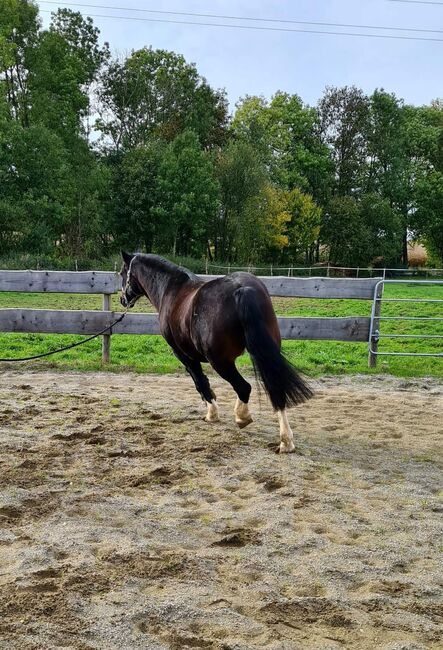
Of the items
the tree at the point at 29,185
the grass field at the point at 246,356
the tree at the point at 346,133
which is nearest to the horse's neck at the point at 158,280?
the grass field at the point at 246,356

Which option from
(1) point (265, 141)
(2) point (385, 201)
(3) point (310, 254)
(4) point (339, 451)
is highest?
(1) point (265, 141)

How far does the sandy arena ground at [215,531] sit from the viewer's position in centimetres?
222

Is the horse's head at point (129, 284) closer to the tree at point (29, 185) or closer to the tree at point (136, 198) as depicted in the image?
the tree at point (29, 185)

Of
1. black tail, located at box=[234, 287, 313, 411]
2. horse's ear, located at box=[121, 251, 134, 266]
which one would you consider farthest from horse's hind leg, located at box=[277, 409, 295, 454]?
horse's ear, located at box=[121, 251, 134, 266]

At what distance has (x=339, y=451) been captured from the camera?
4.63 metres

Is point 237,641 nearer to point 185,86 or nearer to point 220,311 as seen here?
point 220,311

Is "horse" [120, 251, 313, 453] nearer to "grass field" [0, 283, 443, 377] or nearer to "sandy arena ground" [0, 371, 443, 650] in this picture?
"sandy arena ground" [0, 371, 443, 650]

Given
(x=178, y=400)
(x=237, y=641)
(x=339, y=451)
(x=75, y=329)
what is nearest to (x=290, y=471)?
(x=339, y=451)

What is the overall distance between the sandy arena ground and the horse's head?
4.32ft

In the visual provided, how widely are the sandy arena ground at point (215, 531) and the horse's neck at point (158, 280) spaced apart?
3.97ft

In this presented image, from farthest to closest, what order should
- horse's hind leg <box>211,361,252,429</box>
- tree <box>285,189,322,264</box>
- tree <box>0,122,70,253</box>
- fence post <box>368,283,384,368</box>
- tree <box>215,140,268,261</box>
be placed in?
tree <box>285,189,322,264</box>, tree <box>215,140,268,261</box>, tree <box>0,122,70,253</box>, fence post <box>368,283,384,368</box>, horse's hind leg <box>211,361,252,429</box>

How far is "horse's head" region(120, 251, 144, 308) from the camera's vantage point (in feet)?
20.1

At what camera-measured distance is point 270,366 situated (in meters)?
4.23

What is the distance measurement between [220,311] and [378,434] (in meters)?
1.92
